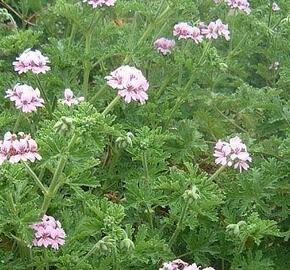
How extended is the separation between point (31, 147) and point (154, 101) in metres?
0.98

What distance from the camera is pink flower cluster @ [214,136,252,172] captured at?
2549 mm

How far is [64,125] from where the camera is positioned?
216 centimetres

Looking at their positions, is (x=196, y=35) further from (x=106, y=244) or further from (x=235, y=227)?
(x=106, y=244)

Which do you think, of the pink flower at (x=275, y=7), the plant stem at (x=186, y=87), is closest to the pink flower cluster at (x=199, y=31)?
the plant stem at (x=186, y=87)

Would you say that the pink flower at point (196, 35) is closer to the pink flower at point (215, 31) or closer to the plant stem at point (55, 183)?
the pink flower at point (215, 31)

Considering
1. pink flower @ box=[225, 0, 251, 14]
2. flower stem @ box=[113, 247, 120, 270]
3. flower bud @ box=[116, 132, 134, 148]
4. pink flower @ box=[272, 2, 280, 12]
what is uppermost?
pink flower @ box=[225, 0, 251, 14]

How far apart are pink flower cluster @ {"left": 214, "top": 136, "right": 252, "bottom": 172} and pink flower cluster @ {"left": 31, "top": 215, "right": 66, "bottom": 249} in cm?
56

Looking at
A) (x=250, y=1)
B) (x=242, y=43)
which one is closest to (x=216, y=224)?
(x=242, y=43)

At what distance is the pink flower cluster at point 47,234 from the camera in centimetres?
233

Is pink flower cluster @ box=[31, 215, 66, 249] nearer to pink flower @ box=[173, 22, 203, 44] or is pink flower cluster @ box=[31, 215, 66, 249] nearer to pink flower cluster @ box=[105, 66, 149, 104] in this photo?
pink flower cluster @ box=[105, 66, 149, 104]

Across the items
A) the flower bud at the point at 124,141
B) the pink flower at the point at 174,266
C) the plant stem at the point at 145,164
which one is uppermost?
the flower bud at the point at 124,141

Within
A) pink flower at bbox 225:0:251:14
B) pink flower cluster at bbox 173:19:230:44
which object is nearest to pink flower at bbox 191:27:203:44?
pink flower cluster at bbox 173:19:230:44

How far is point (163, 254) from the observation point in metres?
2.47

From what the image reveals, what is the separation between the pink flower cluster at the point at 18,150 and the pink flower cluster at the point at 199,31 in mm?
1170
